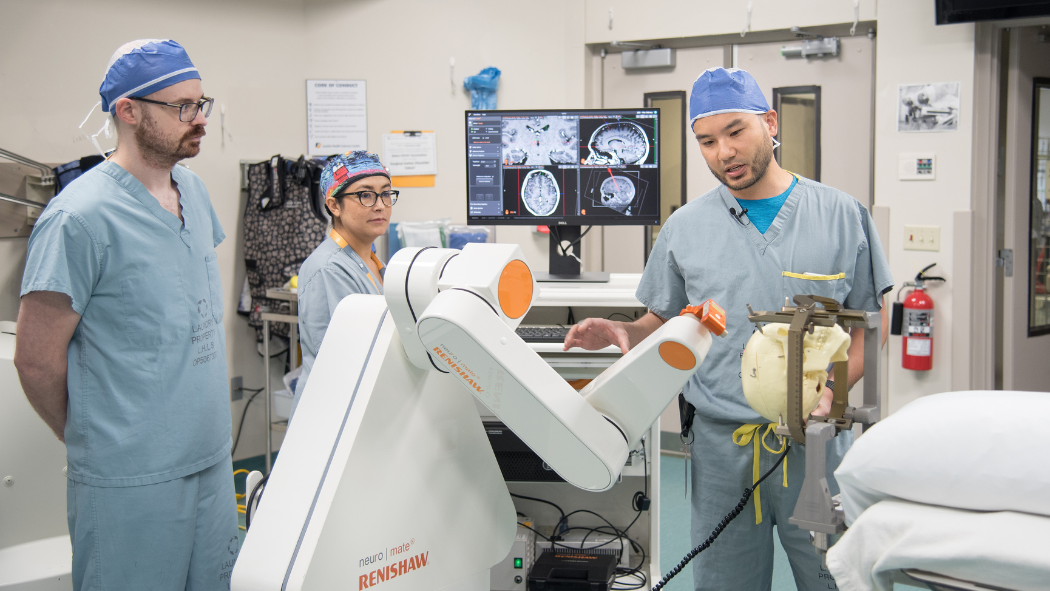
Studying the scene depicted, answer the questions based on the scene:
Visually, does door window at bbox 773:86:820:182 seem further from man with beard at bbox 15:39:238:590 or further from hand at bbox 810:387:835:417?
man with beard at bbox 15:39:238:590

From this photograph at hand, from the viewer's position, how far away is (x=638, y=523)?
2590 mm

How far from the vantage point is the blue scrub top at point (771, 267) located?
155 centimetres

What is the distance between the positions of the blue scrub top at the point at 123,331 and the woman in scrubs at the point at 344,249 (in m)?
0.35

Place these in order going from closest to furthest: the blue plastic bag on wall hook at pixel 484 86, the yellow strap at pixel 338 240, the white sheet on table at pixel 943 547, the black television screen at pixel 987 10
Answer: the white sheet on table at pixel 943 547 → the yellow strap at pixel 338 240 → the black television screen at pixel 987 10 → the blue plastic bag on wall hook at pixel 484 86

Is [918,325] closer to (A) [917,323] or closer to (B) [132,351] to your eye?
(A) [917,323]

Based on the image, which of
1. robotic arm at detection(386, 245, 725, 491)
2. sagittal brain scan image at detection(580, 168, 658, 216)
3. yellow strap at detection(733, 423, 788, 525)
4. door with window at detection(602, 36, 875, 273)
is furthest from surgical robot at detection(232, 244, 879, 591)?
door with window at detection(602, 36, 875, 273)

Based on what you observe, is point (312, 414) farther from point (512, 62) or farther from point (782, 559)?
point (512, 62)

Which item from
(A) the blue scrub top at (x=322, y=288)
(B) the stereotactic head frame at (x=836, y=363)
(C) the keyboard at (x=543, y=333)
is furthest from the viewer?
(C) the keyboard at (x=543, y=333)

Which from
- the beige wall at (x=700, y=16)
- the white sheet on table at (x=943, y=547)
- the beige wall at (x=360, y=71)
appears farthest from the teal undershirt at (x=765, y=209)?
the beige wall at (x=360, y=71)

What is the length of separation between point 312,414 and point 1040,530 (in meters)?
0.91

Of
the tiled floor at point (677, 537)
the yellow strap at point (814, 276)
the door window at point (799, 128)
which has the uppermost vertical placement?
the door window at point (799, 128)

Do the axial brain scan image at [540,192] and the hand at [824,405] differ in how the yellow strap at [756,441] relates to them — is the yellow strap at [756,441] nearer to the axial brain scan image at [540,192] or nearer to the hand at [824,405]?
the hand at [824,405]

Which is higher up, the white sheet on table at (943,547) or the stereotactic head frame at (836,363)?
the stereotactic head frame at (836,363)

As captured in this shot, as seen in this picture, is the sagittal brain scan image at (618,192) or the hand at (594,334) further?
the sagittal brain scan image at (618,192)
